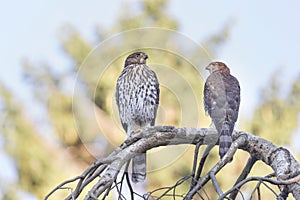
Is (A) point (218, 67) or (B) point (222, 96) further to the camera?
(A) point (218, 67)

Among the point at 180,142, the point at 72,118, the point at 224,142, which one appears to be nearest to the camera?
the point at 180,142

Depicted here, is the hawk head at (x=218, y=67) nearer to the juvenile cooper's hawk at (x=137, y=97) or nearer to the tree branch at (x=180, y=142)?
the juvenile cooper's hawk at (x=137, y=97)

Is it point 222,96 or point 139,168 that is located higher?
point 222,96

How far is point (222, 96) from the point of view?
4.29 metres

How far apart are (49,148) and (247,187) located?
11.0 feet

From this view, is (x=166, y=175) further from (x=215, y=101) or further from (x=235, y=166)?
(x=215, y=101)

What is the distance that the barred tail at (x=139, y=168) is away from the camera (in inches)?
179

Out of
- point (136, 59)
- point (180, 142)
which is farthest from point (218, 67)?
point (180, 142)

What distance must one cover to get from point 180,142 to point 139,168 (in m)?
1.46

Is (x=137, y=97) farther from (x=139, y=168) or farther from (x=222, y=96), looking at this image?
(x=222, y=96)

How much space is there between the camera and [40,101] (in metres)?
11.6

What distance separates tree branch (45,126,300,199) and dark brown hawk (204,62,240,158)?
26.3 inches

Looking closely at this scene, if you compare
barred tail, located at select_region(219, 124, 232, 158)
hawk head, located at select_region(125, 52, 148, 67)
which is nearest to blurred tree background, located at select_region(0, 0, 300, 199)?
hawk head, located at select_region(125, 52, 148, 67)

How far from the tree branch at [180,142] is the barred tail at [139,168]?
1.36m
